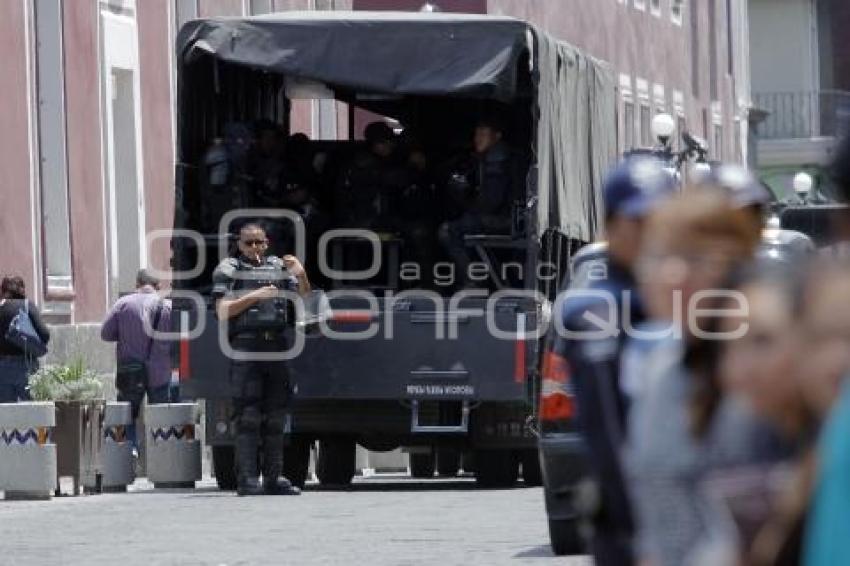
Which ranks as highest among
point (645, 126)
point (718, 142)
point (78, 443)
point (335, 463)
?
point (645, 126)

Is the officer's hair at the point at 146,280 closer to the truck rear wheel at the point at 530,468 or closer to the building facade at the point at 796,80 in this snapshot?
the truck rear wheel at the point at 530,468

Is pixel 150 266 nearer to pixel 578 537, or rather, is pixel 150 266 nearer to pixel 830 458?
pixel 578 537

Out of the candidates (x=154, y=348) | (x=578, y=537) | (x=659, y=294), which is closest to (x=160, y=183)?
(x=154, y=348)

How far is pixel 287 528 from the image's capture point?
18016mm

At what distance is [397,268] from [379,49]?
63.7 inches

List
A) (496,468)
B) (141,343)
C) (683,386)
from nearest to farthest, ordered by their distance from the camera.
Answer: (683,386), (496,468), (141,343)

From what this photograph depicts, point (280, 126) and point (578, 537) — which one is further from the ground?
point (280, 126)

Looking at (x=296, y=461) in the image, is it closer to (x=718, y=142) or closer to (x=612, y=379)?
(x=612, y=379)

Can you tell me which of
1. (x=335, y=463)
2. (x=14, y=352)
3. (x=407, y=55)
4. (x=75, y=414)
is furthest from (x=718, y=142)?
(x=407, y=55)

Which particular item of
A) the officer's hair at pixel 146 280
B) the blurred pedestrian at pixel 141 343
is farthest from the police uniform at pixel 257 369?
the officer's hair at pixel 146 280

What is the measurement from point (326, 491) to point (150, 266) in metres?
7.63

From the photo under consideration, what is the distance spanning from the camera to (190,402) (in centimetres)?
2623

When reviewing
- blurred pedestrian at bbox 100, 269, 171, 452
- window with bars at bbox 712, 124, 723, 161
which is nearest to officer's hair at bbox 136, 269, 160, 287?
blurred pedestrian at bbox 100, 269, 171, 452

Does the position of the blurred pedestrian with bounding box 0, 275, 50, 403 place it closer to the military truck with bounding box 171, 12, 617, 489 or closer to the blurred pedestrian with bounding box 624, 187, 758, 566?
the military truck with bounding box 171, 12, 617, 489
